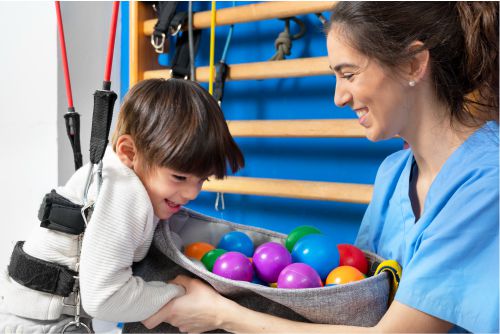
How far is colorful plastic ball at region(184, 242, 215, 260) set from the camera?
3.40 ft

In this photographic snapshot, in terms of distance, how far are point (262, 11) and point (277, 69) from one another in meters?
0.18

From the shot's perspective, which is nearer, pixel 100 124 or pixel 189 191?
pixel 100 124

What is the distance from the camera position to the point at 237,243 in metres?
1.06

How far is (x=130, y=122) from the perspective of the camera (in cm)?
91

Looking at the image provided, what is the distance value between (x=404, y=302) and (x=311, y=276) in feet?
0.55

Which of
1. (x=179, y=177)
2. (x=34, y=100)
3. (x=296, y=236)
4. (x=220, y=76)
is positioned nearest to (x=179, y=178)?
(x=179, y=177)

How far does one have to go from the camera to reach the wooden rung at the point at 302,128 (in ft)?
4.59

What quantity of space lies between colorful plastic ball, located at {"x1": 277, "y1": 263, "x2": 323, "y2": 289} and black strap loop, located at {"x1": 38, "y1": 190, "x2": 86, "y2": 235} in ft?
1.21

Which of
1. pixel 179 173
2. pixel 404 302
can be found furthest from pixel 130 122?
pixel 404 302

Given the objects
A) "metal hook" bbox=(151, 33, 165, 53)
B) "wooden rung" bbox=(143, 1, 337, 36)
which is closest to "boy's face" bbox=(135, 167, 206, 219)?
"wooden rung" bbox=(143, 1, 337, 36)

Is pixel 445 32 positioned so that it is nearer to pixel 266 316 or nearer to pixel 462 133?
pixel 462 133

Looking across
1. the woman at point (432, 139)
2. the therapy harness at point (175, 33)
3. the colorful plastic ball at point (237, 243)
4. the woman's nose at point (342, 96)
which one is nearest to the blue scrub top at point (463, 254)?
the woman at point (432, 139)

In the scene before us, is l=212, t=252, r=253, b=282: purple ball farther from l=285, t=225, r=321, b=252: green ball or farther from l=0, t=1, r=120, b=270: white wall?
l=0, t=1, r=120, b=270: white wall

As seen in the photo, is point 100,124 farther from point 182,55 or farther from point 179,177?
point 182,55
